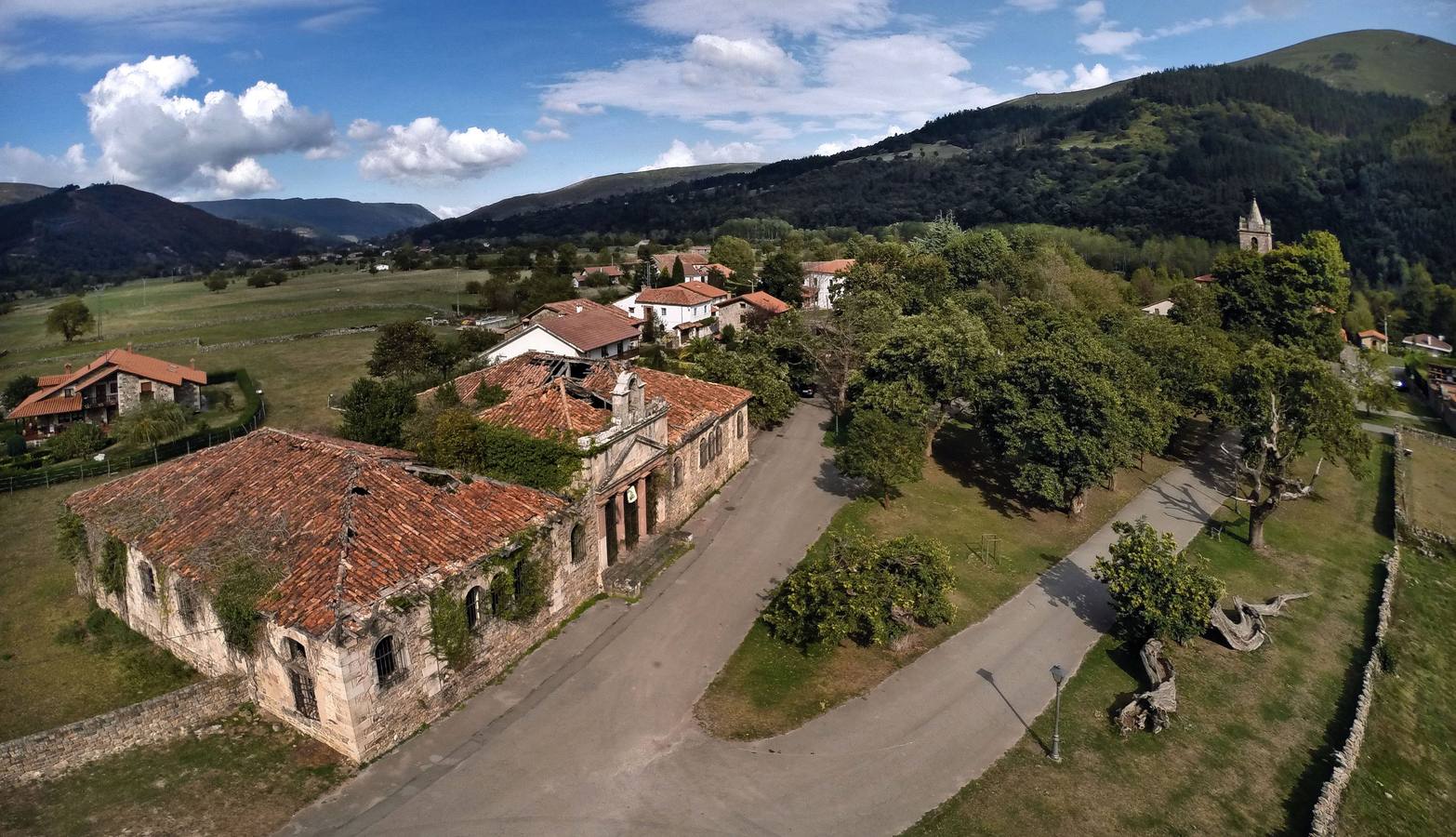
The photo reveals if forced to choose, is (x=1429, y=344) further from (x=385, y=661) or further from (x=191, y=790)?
(x=191, y=790)

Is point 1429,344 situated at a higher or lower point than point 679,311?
lower

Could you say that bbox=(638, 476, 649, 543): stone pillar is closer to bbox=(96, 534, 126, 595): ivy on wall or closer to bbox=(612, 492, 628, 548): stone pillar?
bbox=(612, 492, 628, 548): stone pillar

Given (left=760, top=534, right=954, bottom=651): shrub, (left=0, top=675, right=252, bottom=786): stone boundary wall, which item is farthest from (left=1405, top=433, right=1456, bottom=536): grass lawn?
(left=0, top=675, right=252, bottom=786): stone boundary wall

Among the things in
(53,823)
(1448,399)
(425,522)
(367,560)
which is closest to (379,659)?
(367,560)

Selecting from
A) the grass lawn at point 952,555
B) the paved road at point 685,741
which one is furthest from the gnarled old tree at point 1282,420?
the paved road at point 685,741

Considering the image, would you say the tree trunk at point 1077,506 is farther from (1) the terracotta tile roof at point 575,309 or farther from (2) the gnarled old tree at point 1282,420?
(1) the terracotta tile roof at point 575,309

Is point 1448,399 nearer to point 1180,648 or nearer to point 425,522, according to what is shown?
point 1180,648

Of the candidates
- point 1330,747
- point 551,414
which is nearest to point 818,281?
point 551,414

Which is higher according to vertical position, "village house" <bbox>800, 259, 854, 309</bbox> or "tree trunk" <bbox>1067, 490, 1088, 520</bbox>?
"village house" <bbox>800, 259, 854, 309</bbox>
